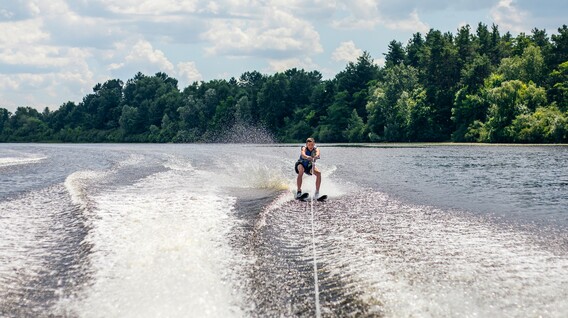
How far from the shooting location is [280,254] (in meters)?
8.95

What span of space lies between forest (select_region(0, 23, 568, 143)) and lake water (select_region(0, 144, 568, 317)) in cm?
4726

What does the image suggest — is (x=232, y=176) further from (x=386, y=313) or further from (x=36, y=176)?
(x=386, y=313)

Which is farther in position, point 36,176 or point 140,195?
point 36,176

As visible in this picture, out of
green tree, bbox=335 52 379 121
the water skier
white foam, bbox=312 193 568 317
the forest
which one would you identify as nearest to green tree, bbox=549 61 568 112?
the forest

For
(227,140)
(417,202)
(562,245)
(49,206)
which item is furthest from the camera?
(227,140)

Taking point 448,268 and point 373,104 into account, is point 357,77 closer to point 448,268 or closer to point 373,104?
point 373,104

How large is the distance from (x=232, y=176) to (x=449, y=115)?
200ft

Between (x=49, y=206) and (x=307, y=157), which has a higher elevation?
(x=307, y=157)

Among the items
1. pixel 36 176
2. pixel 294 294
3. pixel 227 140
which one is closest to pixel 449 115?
pixel 227 140

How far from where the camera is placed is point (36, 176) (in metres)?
23.9

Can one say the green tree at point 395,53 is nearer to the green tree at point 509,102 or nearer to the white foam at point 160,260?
the green tree at point 509,102

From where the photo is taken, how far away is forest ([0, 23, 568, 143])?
6256 centimetres

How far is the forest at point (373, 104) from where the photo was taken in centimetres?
6256

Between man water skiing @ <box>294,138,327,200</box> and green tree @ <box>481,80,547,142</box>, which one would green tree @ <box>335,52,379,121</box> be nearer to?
green tree @ <box>481,80,547,142</box>
